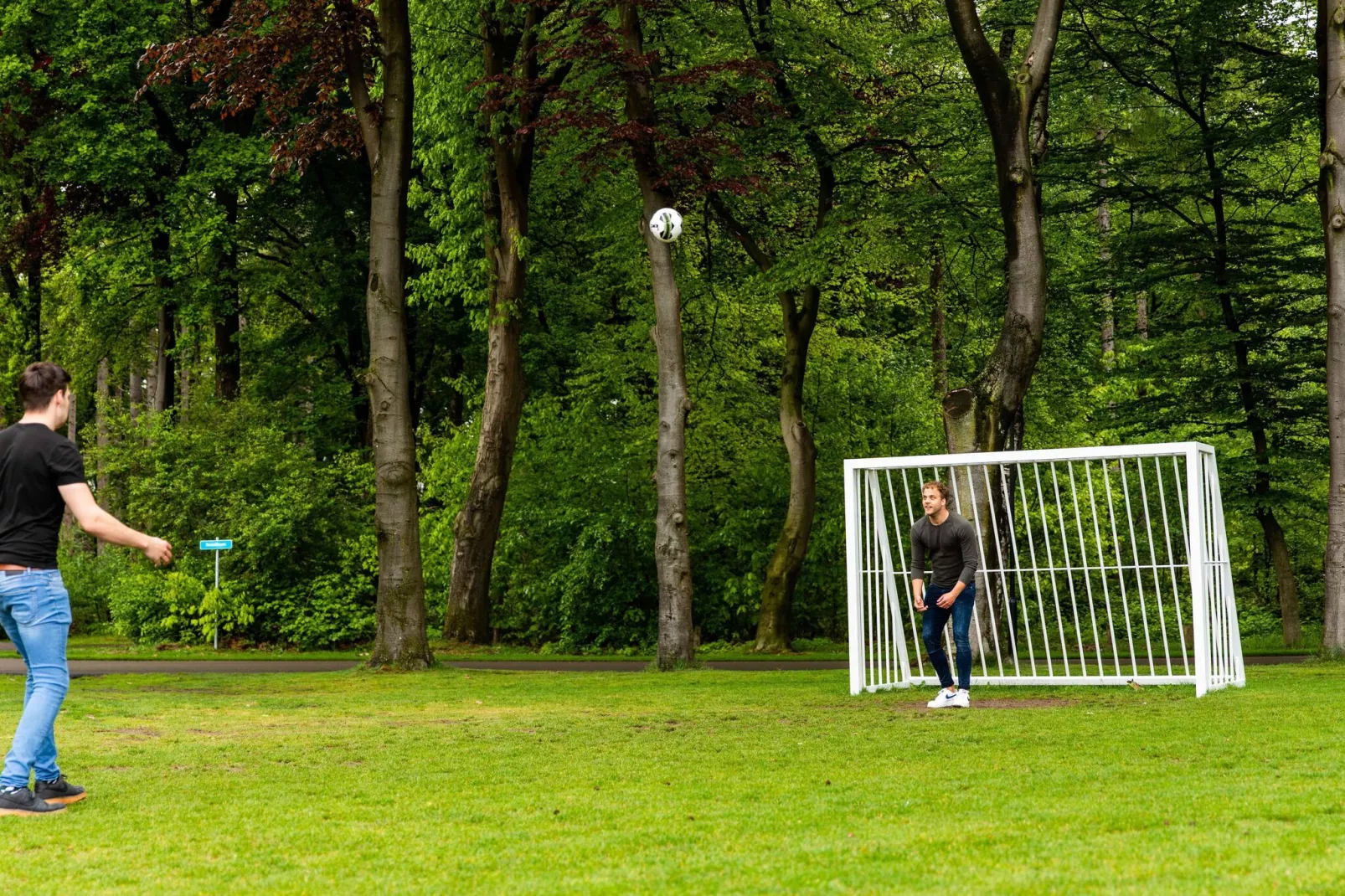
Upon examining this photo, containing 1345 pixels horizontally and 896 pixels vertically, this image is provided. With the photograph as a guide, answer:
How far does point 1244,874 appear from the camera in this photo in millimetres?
5457

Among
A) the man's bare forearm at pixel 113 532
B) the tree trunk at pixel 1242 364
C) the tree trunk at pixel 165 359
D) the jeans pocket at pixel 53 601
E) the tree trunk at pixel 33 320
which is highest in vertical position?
the tree trunk at pixel 33 320

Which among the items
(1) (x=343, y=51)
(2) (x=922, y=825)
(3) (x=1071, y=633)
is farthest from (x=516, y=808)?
(3) (x=1071, y=633)

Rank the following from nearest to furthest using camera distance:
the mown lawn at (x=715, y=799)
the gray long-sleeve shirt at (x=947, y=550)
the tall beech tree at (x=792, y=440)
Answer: the mown lawn at (x=715, y=799) → the gray long-sleeve shirt at (x=947, y=550) → the tall beech tree at (x=792, y=440)

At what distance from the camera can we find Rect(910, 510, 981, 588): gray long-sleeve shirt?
502 inches

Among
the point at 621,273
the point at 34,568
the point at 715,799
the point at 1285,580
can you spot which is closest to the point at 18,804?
the point at 34,568

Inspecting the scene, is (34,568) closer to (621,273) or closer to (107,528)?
(107,528)

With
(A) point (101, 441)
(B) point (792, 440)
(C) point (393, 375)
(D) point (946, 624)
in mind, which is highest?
(A) point (101, 441)

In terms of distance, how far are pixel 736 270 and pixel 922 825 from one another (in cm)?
2479

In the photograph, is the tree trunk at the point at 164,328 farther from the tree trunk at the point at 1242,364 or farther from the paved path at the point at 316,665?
the tree trunk at the point at 1242,364

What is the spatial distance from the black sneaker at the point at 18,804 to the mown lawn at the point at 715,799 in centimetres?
18

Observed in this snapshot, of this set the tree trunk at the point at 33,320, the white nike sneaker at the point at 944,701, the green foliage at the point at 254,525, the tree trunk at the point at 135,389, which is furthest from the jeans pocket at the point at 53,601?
the tree trunk at the point at 33,320

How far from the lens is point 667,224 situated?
19031 millimetres

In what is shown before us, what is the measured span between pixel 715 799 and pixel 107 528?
3351mm

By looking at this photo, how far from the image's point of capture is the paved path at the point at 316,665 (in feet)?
72.6
